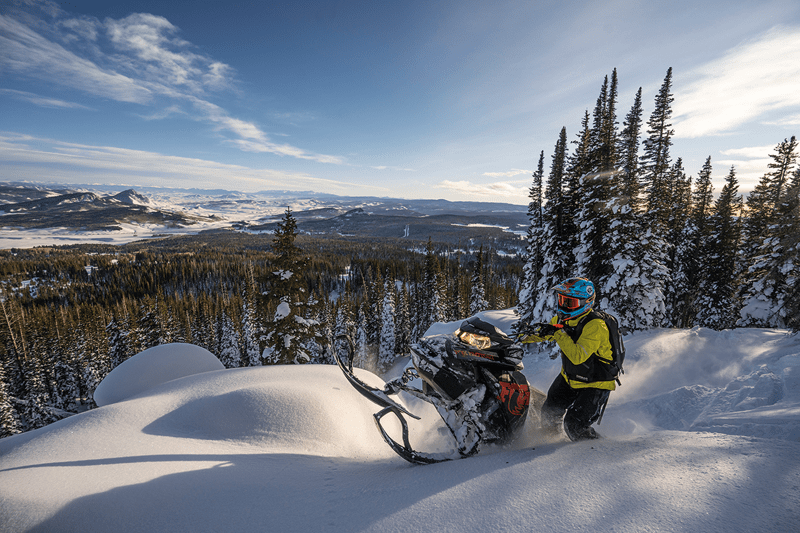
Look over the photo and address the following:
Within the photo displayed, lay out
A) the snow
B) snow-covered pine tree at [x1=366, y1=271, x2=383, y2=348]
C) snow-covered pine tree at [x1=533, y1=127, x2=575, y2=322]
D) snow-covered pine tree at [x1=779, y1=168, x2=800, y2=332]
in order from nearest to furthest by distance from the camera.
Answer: the snow → snow-covered pine tree at [x1=779, y1=168, x2=800, y2=332] → snow-covered pine tree at [x1=533, y1=127, x2=575, y2=322] → snow-covered pine tree at [x1=366, y1=271, x2=383, y2=348]

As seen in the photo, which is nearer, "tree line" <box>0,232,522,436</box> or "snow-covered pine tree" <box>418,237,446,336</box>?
"tree line" <box>0,232,522,436</box>

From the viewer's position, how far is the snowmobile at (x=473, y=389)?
13.1 feet

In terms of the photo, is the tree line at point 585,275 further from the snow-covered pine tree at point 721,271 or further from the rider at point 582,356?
the rider at point 582,356

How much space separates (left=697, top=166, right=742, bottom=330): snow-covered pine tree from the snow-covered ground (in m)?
26.2

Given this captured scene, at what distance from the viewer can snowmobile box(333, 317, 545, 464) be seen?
400 cm

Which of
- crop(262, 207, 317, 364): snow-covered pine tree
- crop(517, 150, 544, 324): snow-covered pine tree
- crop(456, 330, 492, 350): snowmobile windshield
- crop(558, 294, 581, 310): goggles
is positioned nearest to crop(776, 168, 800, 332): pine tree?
crop(517, 150, 544, 324): snow-covered pine tree

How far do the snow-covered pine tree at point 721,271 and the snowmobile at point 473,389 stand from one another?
98.3ft

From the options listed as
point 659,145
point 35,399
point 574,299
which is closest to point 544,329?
point 574,299

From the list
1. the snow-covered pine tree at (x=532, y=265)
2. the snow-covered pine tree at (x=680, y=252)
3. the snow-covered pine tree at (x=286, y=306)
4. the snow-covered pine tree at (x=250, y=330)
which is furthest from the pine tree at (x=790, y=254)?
the snow-covered pine tree at (x=250, y=330)

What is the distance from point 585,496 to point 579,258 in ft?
54.9

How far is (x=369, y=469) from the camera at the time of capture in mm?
3766

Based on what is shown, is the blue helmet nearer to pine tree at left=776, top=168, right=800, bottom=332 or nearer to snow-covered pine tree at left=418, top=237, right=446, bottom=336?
pine tree at left=776, top=168, right=800, bottom=332

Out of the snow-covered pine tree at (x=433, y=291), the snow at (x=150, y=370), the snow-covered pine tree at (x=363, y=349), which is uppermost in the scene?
the snow at (x=150, y=370)

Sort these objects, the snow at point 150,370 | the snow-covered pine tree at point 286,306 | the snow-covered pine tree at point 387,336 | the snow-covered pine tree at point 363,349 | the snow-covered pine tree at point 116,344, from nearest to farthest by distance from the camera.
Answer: the snow at point 150,370
the snow-covered pine tree at point 286,306
the snow-covered pine tree at point 116,344
the snow-covered pine tree at point 387,336
the snow-covered pine tree at point 363,349
